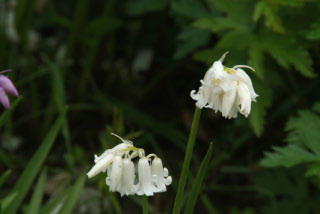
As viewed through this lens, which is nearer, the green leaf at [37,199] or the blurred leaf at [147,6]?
the green leaf at [37,199]

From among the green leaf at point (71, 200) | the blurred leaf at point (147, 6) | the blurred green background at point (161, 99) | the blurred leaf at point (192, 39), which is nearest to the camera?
the green leaf at point (71, 200)

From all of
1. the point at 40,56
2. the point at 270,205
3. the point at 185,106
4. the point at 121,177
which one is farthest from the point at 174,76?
the point at 121,177

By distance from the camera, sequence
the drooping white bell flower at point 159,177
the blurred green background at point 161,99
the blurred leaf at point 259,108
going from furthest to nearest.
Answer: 1. the blurred green background at point 161,99
2. the blurred leaf at point 259,108
3. the drooping white bell flower at point 159,177

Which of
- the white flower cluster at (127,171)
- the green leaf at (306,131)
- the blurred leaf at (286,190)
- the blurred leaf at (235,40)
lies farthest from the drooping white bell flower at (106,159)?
the blurred leaf at (286,190)

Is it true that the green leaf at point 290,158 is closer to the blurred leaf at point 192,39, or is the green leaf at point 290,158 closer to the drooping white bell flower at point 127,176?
the drooping white bell flower at point 127,176

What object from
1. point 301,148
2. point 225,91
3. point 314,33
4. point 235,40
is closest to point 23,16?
point 235,40

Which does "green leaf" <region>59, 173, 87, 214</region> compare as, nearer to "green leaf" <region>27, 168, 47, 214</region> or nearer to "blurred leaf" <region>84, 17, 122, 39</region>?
"green leaf" <region>27, 168, 47, 214</region>

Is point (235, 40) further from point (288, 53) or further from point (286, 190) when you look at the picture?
point (286, 190)
